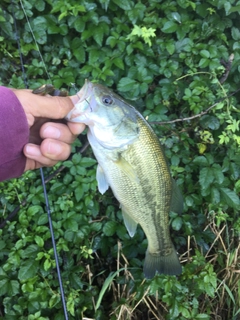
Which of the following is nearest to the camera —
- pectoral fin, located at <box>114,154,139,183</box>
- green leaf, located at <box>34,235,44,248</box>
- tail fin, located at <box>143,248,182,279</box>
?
pectoral fin, located at <box>114,154,139,183</box>

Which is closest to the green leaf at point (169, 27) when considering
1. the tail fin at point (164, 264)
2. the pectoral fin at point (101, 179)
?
the pectoral fin at point (101, 179)

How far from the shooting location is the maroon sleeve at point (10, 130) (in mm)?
1406

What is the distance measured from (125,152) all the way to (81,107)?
0.97 ft

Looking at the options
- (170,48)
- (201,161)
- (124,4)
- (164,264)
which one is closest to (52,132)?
(164,264)

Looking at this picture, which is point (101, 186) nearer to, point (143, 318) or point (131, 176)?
point (131, 176)

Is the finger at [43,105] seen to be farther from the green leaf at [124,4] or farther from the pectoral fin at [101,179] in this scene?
the green leaf at [124,4]

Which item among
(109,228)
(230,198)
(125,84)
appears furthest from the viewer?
(125,84)

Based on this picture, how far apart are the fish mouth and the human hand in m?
0.05

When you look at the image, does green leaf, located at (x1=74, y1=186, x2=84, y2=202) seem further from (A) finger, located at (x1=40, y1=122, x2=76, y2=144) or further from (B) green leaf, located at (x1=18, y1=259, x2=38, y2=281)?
(A) finger, located at (x1=40, y1=122, x2=76, y2=144)

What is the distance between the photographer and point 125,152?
1632 millimetres

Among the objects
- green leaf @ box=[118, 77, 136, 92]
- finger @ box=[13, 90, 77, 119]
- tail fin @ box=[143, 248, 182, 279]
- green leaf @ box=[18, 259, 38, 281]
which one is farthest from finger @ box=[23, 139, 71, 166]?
green leaf @ box=[118, 77, 136, 92]

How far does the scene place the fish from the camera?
1566 millimetres

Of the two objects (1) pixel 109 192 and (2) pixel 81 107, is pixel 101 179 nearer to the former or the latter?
(2) pixel 81 107

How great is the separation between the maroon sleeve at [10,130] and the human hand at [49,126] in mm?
52
